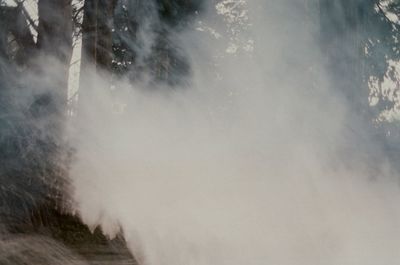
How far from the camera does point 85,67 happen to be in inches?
175

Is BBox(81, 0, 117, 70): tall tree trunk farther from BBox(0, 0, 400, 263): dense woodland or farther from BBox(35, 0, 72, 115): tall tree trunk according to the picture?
BBox(35, 0, 72, 115): tall tree trunk

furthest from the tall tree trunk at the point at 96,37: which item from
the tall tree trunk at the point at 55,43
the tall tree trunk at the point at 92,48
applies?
the tall tree trunk at the point at 55,43

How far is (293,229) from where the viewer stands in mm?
4949

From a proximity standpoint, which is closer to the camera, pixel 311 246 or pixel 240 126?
pixel 311 246

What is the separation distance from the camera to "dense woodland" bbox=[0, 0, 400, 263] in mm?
3352

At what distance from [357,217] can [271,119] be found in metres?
1.72

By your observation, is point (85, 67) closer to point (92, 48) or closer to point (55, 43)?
point (92, 48)

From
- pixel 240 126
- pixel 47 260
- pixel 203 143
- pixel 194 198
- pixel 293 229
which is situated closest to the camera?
pixel 47 260

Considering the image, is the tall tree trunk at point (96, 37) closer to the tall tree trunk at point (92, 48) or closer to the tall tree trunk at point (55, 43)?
the tall tree trunk at point (92, 48)

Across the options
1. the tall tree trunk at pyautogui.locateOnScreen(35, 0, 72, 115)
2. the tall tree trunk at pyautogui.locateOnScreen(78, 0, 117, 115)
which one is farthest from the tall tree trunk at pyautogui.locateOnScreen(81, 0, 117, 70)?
the tall tree trunk at pyautogui.locateOnScreen(35, 0, 72, 115)

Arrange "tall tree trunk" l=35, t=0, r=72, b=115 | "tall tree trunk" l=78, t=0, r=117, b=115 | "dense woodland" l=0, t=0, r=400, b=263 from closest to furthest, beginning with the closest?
"dense woodland" l=0, t=0, r=400, b=263 → "tall tree trunk" l=35, t=0, r=72, b=115 → "tall tree trunk" l=78, t=0, r=117, b=115

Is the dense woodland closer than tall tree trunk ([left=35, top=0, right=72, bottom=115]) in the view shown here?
Yes

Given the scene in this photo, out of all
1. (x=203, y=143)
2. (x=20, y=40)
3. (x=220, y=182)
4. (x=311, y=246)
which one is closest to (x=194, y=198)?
(x=220, y=182)

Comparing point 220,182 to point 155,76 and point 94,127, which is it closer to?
point 94,127
